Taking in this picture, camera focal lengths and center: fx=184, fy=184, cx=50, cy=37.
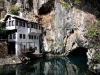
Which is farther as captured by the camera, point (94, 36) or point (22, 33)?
point (22, 33)

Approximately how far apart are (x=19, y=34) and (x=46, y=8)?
1357 cm

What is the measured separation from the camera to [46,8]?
5216 cm

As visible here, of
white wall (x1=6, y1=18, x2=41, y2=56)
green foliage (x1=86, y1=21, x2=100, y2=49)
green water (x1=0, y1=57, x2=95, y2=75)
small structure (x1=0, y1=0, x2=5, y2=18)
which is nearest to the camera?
green water (x1=0, y1=57, x2=95, y2=75)

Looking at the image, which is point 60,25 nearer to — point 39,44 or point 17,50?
point 39,44

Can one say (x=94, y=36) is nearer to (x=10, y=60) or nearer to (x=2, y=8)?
(x=10, y=60)

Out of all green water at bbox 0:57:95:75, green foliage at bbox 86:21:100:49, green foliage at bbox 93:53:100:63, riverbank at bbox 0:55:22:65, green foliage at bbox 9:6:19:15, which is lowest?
green water at bbox 0:57:95:75

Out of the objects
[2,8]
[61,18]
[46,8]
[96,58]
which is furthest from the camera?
[2,8]

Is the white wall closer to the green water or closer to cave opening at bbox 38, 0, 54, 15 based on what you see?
cave opening at bbox 38, 0, 54, 15

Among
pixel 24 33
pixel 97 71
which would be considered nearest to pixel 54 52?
pixel 24 33

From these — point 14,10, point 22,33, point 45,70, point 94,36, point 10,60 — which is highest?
point 14,10

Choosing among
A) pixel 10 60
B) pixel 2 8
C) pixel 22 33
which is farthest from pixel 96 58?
pixel 2 8

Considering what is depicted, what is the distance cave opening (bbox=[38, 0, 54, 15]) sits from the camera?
50875mm

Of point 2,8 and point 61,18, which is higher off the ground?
point 2,8

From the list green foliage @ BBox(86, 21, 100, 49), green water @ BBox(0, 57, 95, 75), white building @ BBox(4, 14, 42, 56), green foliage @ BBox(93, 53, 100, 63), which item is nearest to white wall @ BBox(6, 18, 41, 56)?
white building @ BBox(4, 14, 42, 56)
